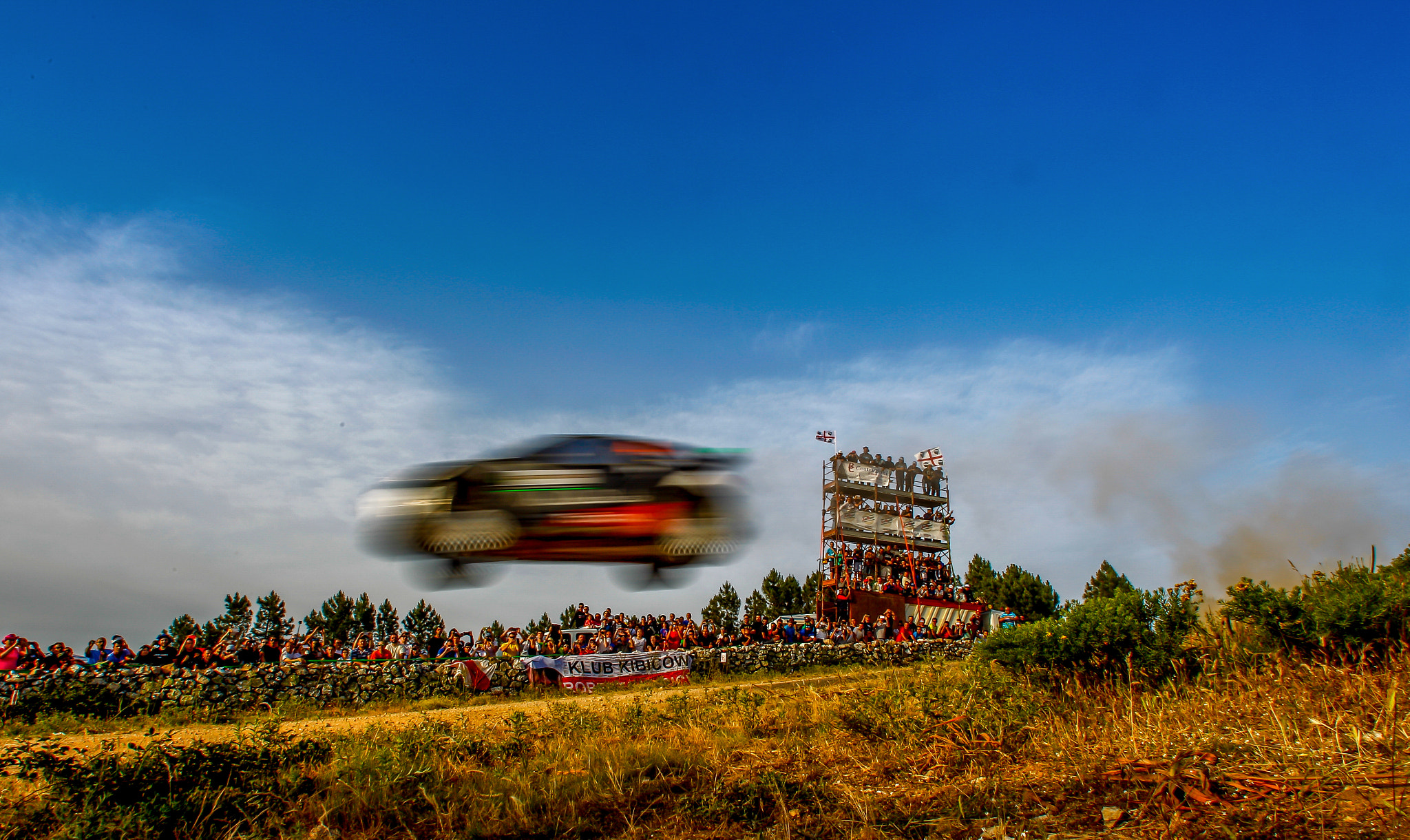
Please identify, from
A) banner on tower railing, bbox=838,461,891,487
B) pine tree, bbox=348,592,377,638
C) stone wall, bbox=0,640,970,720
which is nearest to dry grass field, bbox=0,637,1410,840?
stone wall, bbox=0,640,970,720

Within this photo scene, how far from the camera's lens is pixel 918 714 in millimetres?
14031

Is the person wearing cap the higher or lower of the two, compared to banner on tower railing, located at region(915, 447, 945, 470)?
lower

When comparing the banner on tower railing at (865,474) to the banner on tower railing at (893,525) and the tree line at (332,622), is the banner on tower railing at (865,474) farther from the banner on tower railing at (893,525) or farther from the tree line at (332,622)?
the tree line at (332,622)

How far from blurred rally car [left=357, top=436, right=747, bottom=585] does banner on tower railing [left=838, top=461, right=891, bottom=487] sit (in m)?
41.3

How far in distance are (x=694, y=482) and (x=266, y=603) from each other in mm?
31438

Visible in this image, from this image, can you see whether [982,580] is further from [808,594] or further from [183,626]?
[183,626]

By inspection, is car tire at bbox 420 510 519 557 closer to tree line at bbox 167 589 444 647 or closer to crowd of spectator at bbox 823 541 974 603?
tree line at bbox 167 589 444 647

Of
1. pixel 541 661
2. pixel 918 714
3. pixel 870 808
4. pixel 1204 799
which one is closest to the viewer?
pixel 1204 799

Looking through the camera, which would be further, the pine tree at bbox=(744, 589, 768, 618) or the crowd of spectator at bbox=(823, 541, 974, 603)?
the pine tree at bbox=(744, 589, 768, 618)

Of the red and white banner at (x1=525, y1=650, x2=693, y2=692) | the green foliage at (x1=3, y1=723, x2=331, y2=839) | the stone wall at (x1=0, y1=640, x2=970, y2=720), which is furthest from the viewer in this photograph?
the red and white banner at (x1=525, y1=650, x2=693, y2=692)

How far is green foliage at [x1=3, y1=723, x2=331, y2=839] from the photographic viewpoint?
10508 millimetres

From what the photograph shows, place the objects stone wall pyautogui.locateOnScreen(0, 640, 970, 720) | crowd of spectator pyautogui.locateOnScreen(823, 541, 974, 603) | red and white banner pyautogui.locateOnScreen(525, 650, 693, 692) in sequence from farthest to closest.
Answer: crowd of spectator pyautogui.locateOnScreen(823, 541, 974, 603) → red and white banner pyautogui.locateOnScreen(525, 650, 693, 692) → stone wall pyautogui.locateOnScreen(0, 640, 970, 720)

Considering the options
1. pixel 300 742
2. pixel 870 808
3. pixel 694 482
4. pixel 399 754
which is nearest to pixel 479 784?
pixel 399 754

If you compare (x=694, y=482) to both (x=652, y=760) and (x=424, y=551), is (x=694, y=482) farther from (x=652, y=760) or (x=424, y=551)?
(x=652, y=760)
